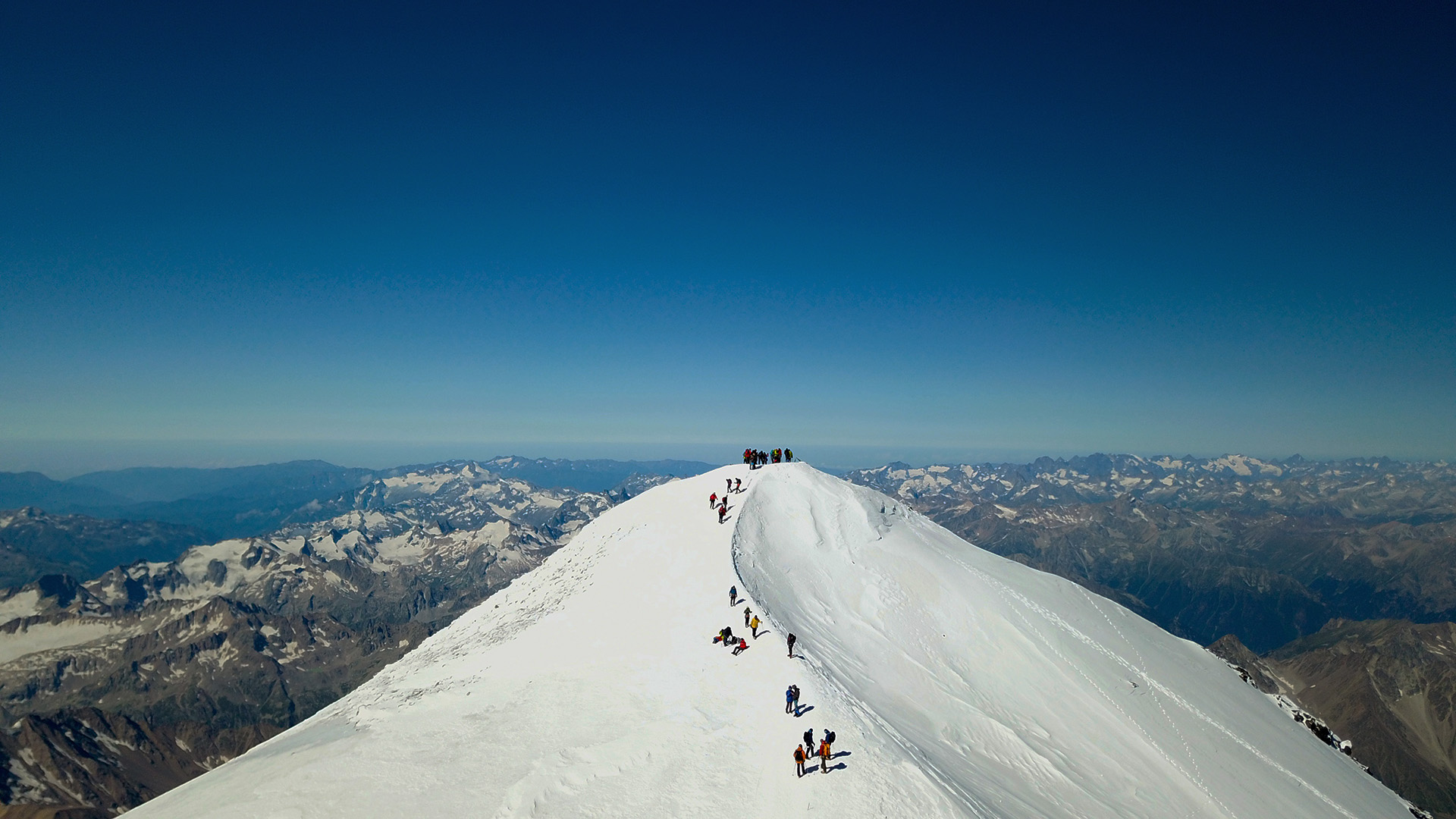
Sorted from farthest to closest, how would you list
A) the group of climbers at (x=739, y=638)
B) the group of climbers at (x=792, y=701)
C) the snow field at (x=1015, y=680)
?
the snow field at (x=1015, y=680) → the group of climbers at (x=739, y=638) → the group of climbers at (x=792, y=701)

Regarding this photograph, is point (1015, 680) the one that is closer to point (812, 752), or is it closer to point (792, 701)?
point (792, 701)

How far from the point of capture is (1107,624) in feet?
222

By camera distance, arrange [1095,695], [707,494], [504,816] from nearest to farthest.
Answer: [504,816] < [1095,695] < [707,494]

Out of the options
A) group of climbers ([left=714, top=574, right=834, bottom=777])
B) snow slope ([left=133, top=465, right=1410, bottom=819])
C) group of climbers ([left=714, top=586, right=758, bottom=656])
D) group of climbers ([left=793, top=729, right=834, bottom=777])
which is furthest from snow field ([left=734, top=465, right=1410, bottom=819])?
group of climbers ([left=793, top=729, right=834, bottom=777])

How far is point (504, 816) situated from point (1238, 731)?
2579 inches

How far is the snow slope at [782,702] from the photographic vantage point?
93.3ft

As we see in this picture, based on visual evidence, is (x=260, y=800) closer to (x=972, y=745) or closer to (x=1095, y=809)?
(x=972, y=745)

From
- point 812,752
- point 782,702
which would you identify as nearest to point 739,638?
point 782,702

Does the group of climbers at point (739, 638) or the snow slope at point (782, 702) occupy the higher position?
the group of climbers at point (739, 638)

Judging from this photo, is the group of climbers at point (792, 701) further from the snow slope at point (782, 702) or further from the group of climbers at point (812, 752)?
the snow slope at point (782, 702)

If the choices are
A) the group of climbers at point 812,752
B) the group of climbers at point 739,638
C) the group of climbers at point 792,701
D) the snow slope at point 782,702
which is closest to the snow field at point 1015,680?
the snow slope at point 782,702

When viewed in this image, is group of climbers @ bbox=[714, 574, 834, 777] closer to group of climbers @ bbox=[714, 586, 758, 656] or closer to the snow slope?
group of climbers @ bbox=[714, 586, 758, 656]

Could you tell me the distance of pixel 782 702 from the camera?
33344 millimetres

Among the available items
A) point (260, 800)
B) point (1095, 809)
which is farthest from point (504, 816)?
point (1095, 809)
